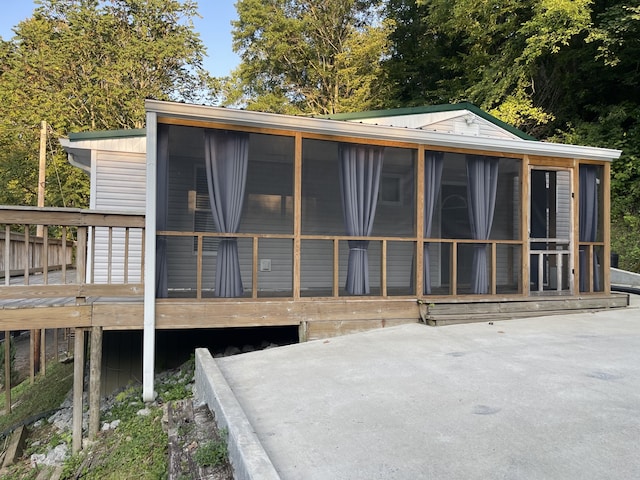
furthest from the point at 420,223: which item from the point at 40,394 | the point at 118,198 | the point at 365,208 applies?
the point at 40,394

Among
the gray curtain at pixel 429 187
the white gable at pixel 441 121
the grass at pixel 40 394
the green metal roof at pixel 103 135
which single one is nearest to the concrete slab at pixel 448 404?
the gray curtain at pixel 429 187

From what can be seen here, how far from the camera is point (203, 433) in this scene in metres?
3.34

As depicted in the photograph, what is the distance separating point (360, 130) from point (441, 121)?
3.19 m

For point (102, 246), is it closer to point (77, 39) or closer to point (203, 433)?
point (203, 433)

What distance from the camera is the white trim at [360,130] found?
195 inches

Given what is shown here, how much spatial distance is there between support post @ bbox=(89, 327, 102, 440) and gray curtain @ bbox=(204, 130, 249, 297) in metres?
1.33

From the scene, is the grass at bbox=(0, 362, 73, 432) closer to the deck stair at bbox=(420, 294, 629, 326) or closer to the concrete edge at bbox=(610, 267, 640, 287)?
the deck stair at bbox=(420, 294, 629, 326)

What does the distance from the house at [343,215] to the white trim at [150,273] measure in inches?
0.6

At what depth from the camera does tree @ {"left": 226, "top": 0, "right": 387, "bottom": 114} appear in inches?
778

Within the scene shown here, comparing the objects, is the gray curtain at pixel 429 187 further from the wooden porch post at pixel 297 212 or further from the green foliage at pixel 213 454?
the green foliage at pixel 213 454

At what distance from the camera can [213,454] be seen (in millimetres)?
2766

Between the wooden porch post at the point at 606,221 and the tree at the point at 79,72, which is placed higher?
the tree at the point at 79,72

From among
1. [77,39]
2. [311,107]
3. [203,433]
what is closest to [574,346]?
[203,433]

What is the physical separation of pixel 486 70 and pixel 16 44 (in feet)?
59.2
